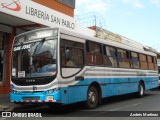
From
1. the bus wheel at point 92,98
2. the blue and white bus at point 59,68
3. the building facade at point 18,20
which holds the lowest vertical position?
the bus wheel at point 92,98

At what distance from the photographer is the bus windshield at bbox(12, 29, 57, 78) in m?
10.7

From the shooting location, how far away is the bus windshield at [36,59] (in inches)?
420

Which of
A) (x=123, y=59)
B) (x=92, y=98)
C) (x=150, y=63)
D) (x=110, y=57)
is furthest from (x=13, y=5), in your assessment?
(x=150, y=63)

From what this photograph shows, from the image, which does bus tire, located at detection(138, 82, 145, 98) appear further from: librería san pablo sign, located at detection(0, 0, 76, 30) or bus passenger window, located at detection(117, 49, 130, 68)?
librería san pablo sign, located at detection(0, 0, 76, 30)

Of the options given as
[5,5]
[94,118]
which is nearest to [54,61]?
[94,118]

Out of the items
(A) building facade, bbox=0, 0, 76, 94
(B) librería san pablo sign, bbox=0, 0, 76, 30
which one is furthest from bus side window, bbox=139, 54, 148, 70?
(B) librería san pablo sign, bbox=0, 0, 76, 30

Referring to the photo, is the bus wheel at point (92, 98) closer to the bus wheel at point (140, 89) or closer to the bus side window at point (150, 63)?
the bus wheel at point (140, 89)

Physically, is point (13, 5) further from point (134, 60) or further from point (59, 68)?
point (134, 60)

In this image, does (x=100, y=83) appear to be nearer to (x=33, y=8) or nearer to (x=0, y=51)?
(x=33, y=8)

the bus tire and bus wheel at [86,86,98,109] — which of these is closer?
bus wheel at [86,86,98,109]

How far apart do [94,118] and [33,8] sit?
311 inches

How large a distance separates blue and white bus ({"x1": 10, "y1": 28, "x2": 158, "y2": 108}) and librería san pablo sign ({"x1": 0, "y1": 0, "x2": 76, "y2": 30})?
101 inches

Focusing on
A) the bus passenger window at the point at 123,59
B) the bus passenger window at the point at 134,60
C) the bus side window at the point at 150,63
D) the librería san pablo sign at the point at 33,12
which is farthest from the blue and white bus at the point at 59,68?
the bus side window at the point at 150,63

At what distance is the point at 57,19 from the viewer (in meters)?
17.6
